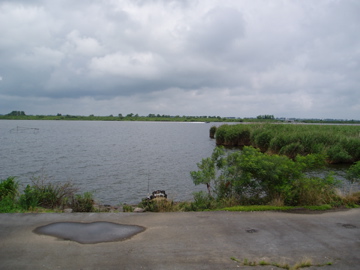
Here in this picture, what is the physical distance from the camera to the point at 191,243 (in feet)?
19.8

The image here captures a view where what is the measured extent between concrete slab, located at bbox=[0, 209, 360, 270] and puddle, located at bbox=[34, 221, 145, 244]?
201mm

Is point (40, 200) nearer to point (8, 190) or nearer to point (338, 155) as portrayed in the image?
point (8, 190)

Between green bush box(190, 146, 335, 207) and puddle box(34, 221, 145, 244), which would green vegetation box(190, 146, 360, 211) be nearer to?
green bush box(190, 146, 335, 207)

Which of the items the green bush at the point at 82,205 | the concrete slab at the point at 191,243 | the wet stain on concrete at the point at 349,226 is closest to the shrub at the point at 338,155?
the concrete slab at the point at 191,243

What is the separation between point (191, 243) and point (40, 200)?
6898mm

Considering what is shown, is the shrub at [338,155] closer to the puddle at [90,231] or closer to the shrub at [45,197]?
the shrub at [45,197]

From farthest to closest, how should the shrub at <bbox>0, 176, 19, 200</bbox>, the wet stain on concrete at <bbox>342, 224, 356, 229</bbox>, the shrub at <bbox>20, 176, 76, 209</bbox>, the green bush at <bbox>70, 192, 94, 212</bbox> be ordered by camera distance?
the shrub at <bbox>0, 176, 19, 200</bbox> → the shrub at <bbox>20, 176, 76, 209</bbox> → the green bush at <bbox>70, 192, 94, 212</bbox> → the wet stain on concrete at <bbox>342, 224, 356, 229</bbox>

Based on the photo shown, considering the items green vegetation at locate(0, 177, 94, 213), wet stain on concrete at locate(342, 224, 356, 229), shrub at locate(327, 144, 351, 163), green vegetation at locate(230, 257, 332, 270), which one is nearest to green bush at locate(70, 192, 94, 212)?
green vegetation at locate(0, 177, 94, 213)

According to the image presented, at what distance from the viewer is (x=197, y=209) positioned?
915 cm

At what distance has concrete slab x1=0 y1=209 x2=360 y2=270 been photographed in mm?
5207

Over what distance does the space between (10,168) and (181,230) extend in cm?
2249

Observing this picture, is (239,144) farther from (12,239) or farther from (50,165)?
(12,239)

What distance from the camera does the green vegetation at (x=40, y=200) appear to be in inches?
358

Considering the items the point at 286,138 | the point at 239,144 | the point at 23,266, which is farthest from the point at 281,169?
the point at 239,144
